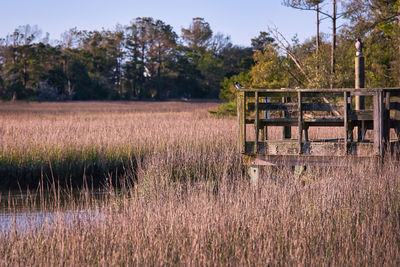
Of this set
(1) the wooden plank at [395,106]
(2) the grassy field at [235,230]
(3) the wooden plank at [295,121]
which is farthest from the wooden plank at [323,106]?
(2) the grassy field at [235,230]

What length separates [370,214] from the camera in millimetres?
6590

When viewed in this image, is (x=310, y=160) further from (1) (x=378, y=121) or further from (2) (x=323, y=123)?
(1) (x=378, y=121)

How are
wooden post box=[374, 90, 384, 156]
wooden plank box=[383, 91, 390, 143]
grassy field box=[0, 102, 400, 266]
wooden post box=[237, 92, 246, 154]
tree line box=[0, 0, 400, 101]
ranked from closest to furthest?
grassy field box=[0, 102, 400, 266] → wooden post box=[374, 90, 384, 156] → wooden plank box=[383, 91, 390, 143] → wooden post box=[237, 92, 246, 154] → tree line box=[0, 0, 400, 101]

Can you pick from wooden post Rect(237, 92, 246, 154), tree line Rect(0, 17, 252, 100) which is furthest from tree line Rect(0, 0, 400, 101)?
wooden post Rect(237, 92, 246, 154)

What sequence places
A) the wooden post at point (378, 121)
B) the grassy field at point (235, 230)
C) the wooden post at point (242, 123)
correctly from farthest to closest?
the wooden post at point (242, 123) < the wooden post at point (378, 121) < the grassy field at point (235, 230)

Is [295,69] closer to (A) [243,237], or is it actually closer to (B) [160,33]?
(A) [243,237]

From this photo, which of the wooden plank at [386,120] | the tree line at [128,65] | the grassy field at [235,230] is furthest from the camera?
the tree line at [128,65]

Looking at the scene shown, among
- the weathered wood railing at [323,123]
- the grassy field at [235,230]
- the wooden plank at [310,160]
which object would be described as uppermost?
the weathered wood railing at [323,123]

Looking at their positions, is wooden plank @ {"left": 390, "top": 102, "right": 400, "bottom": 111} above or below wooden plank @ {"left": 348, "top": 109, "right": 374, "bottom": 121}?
above

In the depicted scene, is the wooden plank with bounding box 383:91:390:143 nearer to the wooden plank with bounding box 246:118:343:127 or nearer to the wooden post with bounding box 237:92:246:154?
the wooden plank with bounding box 246:118:343:127

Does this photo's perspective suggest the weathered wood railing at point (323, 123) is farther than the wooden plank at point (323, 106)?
No

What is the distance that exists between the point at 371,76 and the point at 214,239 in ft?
83.9

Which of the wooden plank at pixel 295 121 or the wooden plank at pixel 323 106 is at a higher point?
the wooden plank at pixel 323 106

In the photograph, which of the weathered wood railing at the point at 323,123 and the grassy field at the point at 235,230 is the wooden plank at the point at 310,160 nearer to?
the weathered wood railing at the point at 323,123
